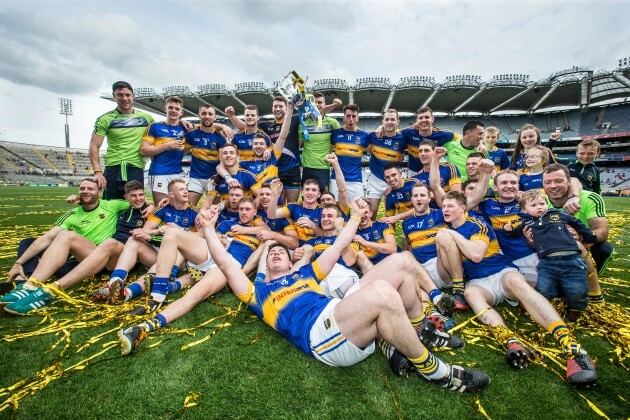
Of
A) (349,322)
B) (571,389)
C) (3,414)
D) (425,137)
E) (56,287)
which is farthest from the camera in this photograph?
(425,137)

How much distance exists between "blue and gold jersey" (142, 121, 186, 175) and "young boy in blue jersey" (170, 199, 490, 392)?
10.0ft

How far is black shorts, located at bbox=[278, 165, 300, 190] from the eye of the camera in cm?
648

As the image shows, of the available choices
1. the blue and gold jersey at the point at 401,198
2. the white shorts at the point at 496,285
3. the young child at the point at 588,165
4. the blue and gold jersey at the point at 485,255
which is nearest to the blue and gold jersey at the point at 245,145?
the blue and gold jersey at the point at 401,198

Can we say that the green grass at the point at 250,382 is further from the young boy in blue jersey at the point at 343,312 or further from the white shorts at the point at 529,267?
the white shorts at the point at 529,267

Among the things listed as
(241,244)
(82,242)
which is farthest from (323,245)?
→ (82,242)

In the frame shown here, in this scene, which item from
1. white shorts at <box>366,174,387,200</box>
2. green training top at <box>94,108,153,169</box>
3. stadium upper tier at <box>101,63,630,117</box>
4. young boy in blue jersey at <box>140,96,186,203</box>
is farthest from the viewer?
stadium upper tier at <box>101,63,630,117</box>

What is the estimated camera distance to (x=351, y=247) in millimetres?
3969

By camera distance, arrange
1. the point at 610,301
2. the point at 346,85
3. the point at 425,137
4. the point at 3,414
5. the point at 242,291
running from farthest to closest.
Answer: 1. the point at 346,85
2. the point at 425,137
3. the point at 610,301
4. the point at 242,291
5. the point at 3,414

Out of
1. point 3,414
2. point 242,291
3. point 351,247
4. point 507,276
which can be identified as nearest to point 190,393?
point 242,291

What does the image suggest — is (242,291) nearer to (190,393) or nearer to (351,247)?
(190,393)

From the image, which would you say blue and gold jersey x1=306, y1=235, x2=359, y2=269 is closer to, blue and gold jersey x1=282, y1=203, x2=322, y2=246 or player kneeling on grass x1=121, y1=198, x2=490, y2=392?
blue and gold jersey x1=282, y1=203, x2=322, y2=246

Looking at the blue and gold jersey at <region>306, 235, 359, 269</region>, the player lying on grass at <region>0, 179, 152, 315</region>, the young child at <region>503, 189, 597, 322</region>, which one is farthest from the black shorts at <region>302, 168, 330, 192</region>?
the young child at <region>503, 189, 597, 322</region>

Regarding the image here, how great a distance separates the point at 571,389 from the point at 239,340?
2.74 m

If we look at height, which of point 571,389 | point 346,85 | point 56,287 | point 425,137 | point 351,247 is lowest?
point 571,389
